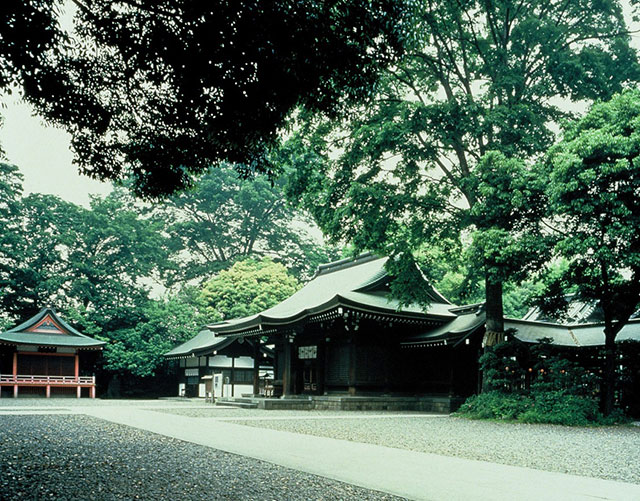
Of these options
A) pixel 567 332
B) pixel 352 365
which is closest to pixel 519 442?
pixel 352 365

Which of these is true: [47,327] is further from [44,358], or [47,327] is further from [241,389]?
[241,389]

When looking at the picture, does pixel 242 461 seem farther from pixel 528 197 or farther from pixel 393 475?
pixel 528 197

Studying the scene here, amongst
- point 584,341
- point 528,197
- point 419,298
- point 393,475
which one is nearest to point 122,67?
point 393,475

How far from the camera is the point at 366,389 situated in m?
21.7

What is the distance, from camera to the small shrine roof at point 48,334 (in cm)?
3272

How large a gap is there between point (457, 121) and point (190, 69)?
1151 centimetres

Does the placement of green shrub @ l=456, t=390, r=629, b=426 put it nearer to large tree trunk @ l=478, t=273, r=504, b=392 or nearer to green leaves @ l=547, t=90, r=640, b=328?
large tree trunk @ l=478, t=273, r=504, b=392

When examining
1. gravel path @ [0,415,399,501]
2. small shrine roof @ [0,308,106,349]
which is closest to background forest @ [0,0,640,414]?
small shrine roof @ [0,308,106,349]

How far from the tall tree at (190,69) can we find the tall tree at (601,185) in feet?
26.2

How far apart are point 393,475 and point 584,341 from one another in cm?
1960

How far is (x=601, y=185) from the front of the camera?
44.8 feet

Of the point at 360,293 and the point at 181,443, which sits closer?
the point at 181,443

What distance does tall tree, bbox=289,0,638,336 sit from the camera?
16.9 m

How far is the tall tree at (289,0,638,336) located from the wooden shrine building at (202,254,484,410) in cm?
299
